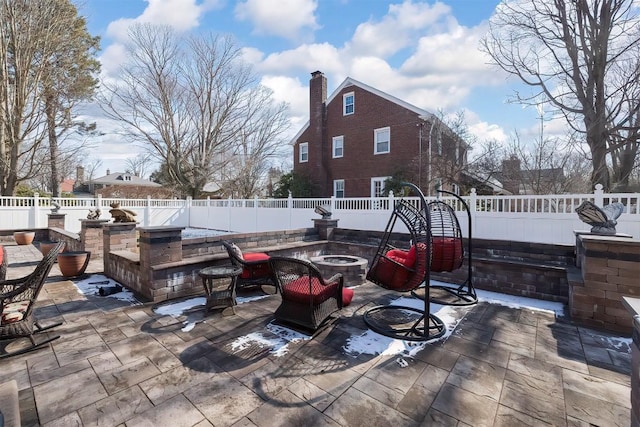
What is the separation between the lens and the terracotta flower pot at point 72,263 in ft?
17.7

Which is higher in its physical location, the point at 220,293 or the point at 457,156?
the point at 457,156

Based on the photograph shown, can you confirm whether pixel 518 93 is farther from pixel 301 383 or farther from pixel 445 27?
pixel 301 383

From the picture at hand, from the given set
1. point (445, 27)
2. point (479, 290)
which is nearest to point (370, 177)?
point (445, 27)

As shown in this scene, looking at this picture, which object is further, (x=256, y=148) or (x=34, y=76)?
(x=256, y=148)

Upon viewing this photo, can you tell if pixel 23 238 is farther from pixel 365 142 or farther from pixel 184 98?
pixel 365 142

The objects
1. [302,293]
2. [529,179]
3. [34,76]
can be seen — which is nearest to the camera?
[302,293]

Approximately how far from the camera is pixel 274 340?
310cm

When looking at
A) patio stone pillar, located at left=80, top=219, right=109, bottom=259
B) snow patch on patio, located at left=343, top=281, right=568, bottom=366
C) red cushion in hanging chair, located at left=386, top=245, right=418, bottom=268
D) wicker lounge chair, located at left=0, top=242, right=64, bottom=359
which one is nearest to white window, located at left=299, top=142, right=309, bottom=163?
patio stone pillar, located at left=80, top=219, right=109, bottom=259

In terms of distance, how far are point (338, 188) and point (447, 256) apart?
43.8 feet

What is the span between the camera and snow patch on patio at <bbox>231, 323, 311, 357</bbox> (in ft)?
9.52

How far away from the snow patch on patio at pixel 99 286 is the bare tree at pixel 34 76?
33.9 ft

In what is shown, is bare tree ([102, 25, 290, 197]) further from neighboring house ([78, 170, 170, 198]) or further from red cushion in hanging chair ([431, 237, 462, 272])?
red cushion in hanging chair ([431, 237, 462, 272])

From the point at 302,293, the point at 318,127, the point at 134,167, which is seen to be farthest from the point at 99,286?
the point at 134,167

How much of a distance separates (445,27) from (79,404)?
10.1 metres
